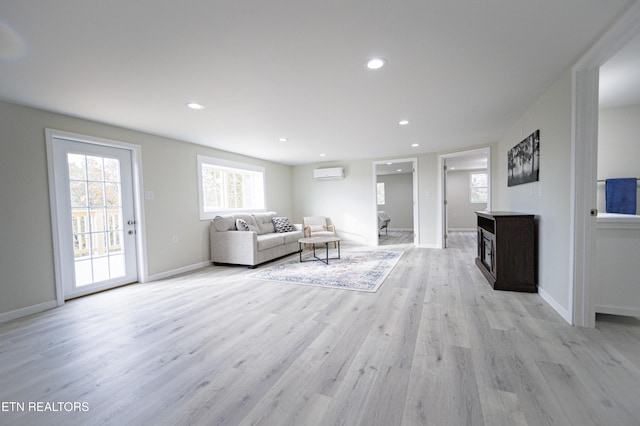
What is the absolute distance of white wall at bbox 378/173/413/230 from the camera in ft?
32.7

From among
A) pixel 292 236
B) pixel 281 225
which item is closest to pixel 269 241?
pixel 292 236

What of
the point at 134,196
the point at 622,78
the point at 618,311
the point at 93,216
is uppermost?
the point at 622,78

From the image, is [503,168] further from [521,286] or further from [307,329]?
[307,329]

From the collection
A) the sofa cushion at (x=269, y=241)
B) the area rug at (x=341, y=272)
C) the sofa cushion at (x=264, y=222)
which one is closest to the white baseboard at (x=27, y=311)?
the area rug at (x=341, y=272)

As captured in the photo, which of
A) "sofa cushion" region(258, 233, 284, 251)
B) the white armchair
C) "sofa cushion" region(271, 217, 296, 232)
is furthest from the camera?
the white armchair

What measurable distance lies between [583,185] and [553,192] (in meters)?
0.47

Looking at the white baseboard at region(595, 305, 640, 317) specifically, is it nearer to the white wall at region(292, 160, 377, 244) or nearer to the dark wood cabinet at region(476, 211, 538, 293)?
the dark wood cabinet at region(476, 211, 538, 293)

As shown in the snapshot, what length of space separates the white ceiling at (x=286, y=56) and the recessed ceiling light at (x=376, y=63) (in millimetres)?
67

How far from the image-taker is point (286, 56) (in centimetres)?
204

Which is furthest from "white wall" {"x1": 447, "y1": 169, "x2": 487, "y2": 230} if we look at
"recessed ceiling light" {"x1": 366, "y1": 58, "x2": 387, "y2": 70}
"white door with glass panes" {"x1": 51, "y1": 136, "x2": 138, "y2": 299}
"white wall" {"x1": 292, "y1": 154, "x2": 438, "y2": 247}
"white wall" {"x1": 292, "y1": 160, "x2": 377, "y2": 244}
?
"white door with glass panes" {"x1": 51, "y1": 136, "x2": 138, "y2": 299}

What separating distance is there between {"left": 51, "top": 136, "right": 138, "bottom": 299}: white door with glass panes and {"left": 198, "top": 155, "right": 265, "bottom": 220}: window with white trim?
4.18 feet

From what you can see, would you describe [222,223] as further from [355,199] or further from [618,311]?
[618,311]

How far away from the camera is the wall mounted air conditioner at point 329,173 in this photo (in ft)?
22.6

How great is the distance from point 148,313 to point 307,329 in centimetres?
173
